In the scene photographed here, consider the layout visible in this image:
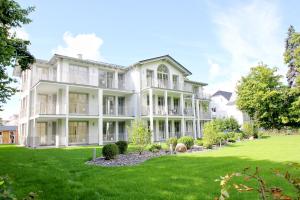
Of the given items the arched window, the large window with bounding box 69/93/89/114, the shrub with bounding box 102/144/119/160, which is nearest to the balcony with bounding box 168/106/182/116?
the arched window

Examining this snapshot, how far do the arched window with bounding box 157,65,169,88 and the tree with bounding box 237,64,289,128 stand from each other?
54.0 ft

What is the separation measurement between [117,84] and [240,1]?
1848cm

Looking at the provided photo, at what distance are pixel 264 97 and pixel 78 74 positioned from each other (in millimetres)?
28984

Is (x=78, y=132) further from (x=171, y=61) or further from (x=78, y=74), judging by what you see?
(x=171, y=61)

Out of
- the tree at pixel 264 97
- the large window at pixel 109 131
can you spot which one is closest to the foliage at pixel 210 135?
the large window at pixel 109 131

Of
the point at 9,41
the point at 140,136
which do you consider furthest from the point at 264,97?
the point at 9,41

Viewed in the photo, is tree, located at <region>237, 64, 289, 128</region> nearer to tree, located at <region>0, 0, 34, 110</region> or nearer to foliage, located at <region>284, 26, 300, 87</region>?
foliage, located at <region>284, 26, 300, 87</region>

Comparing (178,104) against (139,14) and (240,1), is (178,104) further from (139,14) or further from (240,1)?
(240,1)

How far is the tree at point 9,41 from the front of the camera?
8558mm

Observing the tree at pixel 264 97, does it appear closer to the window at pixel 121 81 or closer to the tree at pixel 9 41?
the window at pixel 121 81

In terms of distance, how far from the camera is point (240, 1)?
44.3 ft

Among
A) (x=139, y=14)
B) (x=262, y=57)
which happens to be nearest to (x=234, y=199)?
(x=139, y=14)

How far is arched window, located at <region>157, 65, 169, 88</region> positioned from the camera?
3045 cm

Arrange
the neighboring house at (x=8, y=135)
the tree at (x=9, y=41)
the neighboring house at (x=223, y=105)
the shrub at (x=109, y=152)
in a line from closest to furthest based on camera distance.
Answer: the tree at (x=9, y=41) < the shrub at (x=109, y=152) < the neighboring house at (x=8, y=135) < the neighboring house at (x=223, y=105)
